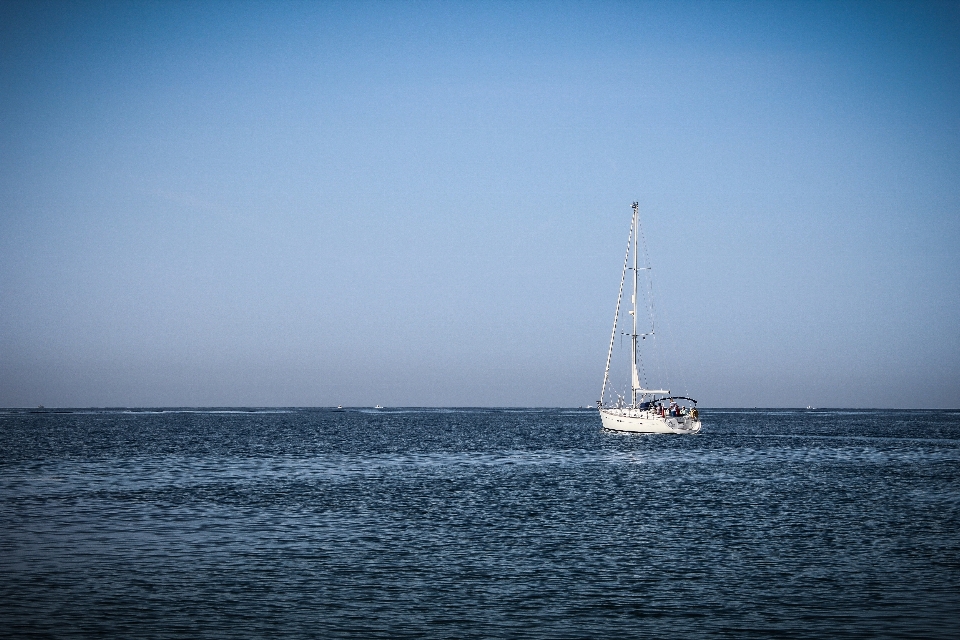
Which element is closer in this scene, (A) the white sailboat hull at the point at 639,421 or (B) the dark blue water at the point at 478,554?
(B) the dark blue water at the point at 478,554

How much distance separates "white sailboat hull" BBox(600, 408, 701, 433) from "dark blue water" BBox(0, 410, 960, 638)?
42.1 m

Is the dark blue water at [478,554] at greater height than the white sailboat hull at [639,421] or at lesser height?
lesser

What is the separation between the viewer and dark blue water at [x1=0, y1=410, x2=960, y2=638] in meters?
23.0

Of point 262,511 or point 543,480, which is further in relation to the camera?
point 543,480

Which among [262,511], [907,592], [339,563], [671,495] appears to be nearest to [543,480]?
[671,495]

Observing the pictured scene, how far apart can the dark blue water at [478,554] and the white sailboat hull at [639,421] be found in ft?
138

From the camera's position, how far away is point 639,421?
108438mm

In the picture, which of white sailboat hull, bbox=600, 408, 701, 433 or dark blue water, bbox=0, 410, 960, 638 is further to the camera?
white sailboat hull, bbox=600, 408, 701, 433

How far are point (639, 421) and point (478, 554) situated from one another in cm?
7900

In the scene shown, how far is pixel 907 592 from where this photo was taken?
2577 centimetres

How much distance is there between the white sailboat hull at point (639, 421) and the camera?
355ft

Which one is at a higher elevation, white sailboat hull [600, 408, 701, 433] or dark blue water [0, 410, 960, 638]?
white sailboat hull [600, 408, 701, 433]

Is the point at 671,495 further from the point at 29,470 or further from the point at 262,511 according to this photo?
the point at 29,470

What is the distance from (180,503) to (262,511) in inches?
227
